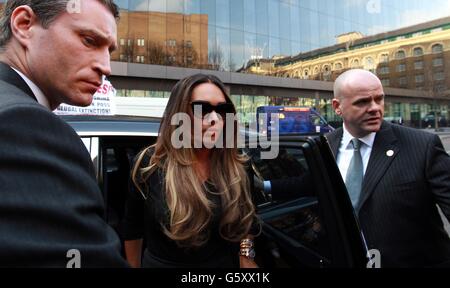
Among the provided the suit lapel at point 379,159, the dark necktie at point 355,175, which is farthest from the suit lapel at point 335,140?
the suit lapel at point 379,159

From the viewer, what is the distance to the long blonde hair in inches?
60.1

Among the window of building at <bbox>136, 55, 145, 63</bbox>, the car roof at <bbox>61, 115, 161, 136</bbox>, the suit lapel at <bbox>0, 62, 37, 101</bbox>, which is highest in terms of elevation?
the window of building at <bbox>136, 55, 145, 63</bbox>

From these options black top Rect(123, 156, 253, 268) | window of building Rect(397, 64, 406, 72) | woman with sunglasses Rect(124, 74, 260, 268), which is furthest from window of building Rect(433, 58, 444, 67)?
black top Rect(123, 156, 253, 268)

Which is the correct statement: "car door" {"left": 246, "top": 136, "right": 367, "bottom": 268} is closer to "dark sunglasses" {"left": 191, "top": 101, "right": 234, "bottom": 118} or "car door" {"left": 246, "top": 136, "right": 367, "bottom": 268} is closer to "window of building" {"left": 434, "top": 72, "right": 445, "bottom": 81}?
"dark sunglasses" {"left": 191, "top": 101, "right": 234, "bottom": 118}

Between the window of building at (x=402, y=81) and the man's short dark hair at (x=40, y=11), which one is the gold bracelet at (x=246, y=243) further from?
the window of building at (x=402, y=81)

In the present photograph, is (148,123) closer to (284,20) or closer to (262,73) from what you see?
(262,73)

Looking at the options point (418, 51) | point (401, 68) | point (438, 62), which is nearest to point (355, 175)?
point (418, 51)

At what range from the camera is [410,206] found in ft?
5.62

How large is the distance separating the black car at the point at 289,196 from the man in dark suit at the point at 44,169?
3.31ft

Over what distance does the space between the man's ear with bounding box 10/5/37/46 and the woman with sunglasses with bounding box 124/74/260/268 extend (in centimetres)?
89

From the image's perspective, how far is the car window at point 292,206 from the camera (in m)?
1.59

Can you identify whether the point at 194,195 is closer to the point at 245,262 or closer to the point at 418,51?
the point at 245,262

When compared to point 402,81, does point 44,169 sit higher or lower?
lower

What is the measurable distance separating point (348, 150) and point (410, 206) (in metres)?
0.48
